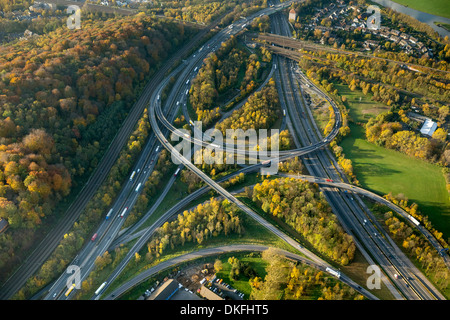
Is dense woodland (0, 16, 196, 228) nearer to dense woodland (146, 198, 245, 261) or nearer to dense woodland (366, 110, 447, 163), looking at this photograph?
dense woodland (146, 198, 245, 261)

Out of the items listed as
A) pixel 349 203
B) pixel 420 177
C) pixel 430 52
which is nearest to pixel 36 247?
pixel 349 203

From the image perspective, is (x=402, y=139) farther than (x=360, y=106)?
No

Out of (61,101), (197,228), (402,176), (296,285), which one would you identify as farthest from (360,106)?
(61,101)

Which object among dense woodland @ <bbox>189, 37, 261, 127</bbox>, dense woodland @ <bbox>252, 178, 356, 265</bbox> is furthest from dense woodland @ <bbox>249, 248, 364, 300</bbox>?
dense woodland @ <bbox>189, 37, 261, 127</bbox>

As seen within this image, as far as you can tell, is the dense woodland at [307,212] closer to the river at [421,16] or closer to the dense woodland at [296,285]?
the dense woodland at [296,285]

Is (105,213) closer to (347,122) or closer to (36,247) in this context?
(36,247)

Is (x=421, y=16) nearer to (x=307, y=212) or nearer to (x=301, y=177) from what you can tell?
(x=301, y=177)

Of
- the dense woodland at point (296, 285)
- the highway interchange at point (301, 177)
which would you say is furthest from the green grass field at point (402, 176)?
the dense woodland at point (296, 285)
